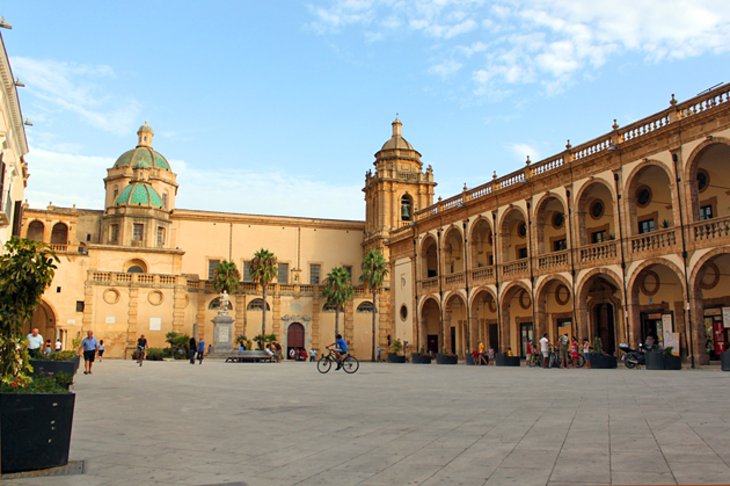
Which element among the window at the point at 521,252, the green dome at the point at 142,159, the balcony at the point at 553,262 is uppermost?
the green dome at the point at 142,159

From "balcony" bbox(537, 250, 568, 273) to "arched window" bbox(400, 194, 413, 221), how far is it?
3399 cm

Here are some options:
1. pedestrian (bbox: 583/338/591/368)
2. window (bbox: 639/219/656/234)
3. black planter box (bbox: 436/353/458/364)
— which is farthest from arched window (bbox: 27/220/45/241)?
window (bbox: 639/219/656/234)

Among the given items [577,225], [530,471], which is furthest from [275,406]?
A: [577,225]

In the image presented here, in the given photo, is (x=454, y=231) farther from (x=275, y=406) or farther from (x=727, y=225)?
(x=275, y=406)

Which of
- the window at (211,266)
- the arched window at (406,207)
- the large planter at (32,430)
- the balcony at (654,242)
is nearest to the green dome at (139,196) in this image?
the window at (211,266)

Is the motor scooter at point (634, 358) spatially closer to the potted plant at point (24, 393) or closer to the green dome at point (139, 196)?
the potted plant at point (24, 393)

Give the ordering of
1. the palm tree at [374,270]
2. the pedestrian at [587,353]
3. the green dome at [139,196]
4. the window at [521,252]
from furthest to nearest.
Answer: the green dome at [139,196] < the palm tree at [374,270] < the window at [521,252] < the pedestrian at [587,353]

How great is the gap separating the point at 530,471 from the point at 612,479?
0.74 meters

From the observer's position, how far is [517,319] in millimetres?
40188

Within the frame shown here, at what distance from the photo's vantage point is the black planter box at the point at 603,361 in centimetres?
2788

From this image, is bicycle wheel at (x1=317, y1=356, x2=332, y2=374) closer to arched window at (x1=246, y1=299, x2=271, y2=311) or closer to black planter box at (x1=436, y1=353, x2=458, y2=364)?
black planter box at (x1=436, y1=353, x2=458, y2=364)

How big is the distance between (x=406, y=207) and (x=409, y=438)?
6094 cm

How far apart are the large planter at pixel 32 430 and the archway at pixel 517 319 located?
3257 centimetres

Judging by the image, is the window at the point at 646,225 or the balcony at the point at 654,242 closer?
the balcony at the point at 654,242
